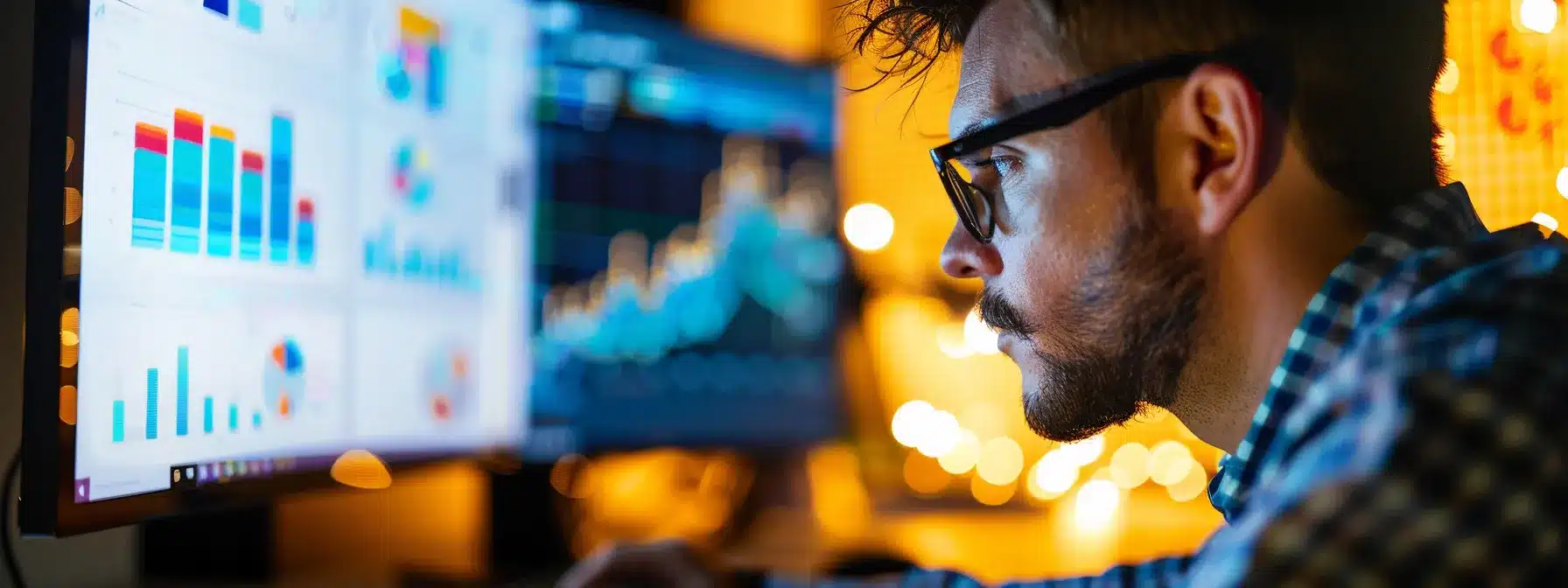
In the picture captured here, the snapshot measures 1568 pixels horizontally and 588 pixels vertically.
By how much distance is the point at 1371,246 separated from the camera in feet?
1.79

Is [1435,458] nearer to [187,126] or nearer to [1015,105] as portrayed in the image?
[1015,105]

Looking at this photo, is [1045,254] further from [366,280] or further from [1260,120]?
[366,280]

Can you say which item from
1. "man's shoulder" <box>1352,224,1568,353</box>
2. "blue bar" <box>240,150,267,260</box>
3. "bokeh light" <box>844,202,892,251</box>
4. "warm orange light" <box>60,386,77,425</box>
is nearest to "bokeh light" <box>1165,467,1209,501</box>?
"bokeh light" <box>844,202,892,251</box>

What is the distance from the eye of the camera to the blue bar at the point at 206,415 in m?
0.66

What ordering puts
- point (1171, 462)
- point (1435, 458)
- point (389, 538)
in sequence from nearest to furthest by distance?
1. point (1435, 458)
2. point (389, 538)
3. point (1171, 462)

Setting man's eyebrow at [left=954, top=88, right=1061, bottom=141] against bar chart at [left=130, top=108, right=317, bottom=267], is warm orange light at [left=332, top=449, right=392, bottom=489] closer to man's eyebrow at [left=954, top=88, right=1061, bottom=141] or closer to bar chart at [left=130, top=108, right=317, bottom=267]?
bar chart at [left=130, top=108, right=317, bottom=267]

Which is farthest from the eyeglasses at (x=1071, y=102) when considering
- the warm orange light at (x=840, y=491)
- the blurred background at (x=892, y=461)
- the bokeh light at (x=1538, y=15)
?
the bokeh light at (x=1538, y=15)

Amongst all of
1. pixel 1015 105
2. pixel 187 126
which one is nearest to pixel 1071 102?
pixel 1015 105

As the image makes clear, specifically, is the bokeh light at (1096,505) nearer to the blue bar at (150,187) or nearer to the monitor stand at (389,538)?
the monitor stand at (389,538)

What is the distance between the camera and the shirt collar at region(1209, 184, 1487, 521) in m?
0.53

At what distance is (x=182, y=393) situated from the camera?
0.64 meters

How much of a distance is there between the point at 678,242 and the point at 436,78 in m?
0.39

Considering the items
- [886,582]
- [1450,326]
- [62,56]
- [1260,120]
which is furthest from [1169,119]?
[62,56]

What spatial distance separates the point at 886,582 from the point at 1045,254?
326 mm
